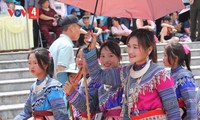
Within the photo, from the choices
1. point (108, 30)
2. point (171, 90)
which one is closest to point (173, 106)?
point (171, 90)

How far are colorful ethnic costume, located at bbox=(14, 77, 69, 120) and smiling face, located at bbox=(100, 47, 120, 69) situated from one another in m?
0.43

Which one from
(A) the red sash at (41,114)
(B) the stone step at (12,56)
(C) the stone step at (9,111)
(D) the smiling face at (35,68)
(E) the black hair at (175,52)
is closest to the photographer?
(A) the red sash at (41,114)

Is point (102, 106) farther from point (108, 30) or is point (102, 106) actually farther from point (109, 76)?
point (108, 30)

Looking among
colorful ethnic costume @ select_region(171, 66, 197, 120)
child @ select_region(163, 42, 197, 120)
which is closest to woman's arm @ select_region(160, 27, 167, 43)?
child @ select_region(163, 42, 197, 120)

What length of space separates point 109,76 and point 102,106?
0.26 m

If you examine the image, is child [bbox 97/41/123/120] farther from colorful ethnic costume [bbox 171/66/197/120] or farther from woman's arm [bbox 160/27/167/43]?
woman's arm [bbox 160/27/167/43]

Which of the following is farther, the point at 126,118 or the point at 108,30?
the point at 108,30

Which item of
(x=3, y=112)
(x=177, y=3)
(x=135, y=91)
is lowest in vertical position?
(x=3, y=112)

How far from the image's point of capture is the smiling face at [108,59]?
3713 mm

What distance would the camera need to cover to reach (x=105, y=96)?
3623mm

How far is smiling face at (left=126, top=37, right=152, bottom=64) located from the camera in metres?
3.31

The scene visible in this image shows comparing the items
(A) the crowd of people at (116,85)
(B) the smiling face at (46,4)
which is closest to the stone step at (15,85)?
(B) the smiling face at (46,4)

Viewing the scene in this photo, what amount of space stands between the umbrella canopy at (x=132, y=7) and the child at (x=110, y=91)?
1.18 feet

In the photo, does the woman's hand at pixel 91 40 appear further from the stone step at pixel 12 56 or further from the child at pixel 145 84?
the stone step at pixel 12 56
